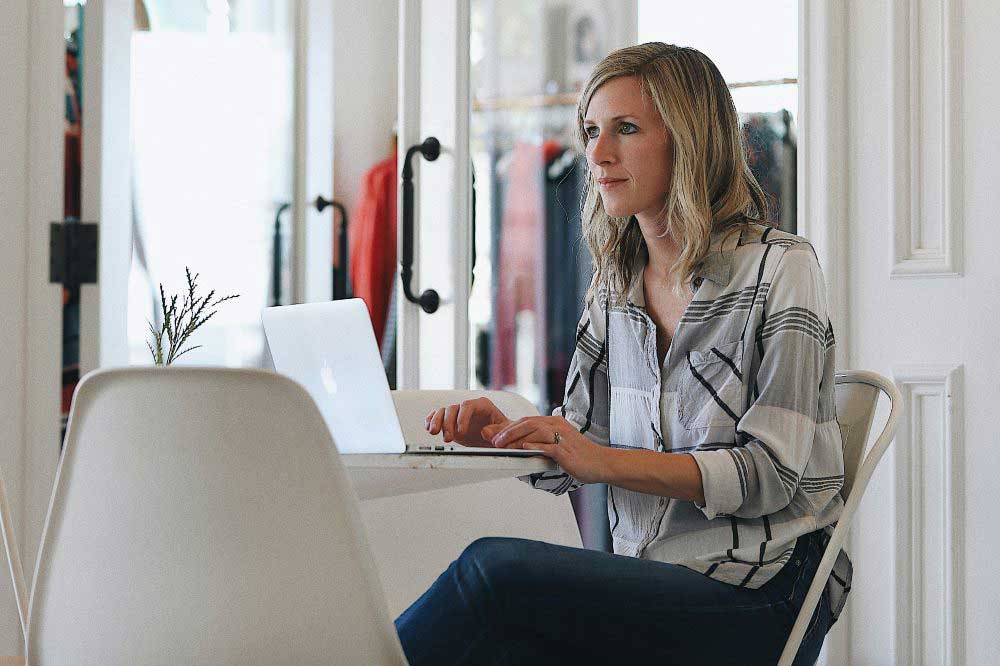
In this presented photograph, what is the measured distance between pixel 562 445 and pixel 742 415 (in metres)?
0.25

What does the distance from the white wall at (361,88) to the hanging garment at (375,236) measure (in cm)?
3

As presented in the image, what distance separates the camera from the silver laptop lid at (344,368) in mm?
1293

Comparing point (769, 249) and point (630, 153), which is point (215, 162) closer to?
point (630, 153)

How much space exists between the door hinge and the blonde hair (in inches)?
47.6

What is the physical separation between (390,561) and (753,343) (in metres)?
0.73

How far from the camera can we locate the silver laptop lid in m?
1.29

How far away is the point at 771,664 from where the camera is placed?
1.27m

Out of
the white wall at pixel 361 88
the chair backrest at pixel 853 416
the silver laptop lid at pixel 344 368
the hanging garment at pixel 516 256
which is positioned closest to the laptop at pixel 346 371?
the silver laptop lid at pixel 344 368

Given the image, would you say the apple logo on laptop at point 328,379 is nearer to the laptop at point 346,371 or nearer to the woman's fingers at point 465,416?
the laptop at point 346,371

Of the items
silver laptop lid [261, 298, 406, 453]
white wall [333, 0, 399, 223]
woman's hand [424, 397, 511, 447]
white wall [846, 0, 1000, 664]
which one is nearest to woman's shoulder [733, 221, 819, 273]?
woman's hand [424, 397, 511, 447]

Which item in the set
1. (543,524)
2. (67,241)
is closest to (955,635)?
(543,524)

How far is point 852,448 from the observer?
144cm

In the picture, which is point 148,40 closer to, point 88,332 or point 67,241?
point 67,241

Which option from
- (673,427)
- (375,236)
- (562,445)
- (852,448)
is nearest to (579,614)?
(562,445)
